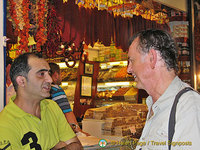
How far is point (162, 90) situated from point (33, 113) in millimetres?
1283

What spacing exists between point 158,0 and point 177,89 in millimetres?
4962

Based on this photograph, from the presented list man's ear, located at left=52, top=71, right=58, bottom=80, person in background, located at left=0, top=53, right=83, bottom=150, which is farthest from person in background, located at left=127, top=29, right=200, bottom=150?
man's ear, located at left=52, top=71, right=58, bottom=80

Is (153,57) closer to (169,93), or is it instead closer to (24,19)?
(169,93)

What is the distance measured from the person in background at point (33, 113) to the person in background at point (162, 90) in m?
0.97

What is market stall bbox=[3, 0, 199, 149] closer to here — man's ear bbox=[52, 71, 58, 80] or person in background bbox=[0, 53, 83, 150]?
man's ear bbox=[52, 71, 58, 80]

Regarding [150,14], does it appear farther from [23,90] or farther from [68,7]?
[23,90]

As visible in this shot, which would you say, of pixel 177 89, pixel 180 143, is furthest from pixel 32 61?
pixel 180 143

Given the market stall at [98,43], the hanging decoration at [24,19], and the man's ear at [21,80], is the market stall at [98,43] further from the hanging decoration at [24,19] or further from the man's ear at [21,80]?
the man's ear at [21,80]

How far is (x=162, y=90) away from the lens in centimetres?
166

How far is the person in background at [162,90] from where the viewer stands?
1.34m

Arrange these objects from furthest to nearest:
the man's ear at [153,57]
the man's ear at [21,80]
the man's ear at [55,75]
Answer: the man's ear at [55,75] → the man's ear at [21,80] → the man's ear at [153,57]

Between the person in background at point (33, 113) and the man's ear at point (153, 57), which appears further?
the person in background at point (33, 113)

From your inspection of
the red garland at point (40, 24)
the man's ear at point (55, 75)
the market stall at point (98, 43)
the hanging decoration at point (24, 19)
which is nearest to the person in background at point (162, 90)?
the market stall at point (98, 43)

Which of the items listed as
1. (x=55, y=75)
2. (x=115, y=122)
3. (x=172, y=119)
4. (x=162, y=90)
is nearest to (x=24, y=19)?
(x=55, y=75)
